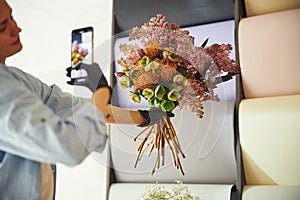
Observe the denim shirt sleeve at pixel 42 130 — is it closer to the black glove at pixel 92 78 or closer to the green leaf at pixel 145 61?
the black glove at pixel 92 78

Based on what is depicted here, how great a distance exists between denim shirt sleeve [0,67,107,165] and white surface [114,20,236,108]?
424 millimetres

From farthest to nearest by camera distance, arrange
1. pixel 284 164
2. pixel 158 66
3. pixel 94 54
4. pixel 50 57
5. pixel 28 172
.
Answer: pixel 50 57, pixel 94 54, pixel 284 164, pixel 158 66, pixel 28 172

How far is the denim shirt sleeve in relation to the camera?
1.55 ft

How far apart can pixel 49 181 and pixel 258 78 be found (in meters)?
0.58

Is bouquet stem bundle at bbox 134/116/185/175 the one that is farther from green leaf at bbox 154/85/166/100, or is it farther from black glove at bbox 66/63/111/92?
black glove at bbox 66/63/111/92

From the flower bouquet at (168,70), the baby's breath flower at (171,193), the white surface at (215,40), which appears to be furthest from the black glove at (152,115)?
the baby's breath flower at (171,193)

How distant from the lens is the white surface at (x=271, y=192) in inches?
35.0

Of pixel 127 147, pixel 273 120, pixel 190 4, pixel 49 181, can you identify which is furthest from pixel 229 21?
pixel 49 181

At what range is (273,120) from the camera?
0.92m

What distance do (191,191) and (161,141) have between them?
7.5 inches

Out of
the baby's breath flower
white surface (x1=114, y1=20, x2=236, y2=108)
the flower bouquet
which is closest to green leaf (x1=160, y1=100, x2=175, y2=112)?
the flower bouquet

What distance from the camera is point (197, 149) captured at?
1026 mm

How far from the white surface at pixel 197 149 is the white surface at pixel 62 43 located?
0.11 meters

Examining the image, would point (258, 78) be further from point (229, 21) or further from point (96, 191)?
point (96, 191)
